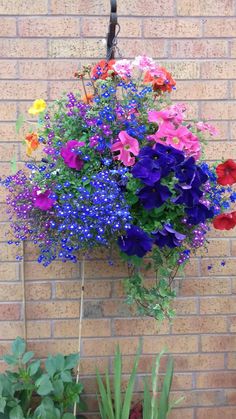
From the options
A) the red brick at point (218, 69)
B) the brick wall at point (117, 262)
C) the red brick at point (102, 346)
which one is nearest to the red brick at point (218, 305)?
the brick wall at point (117, 262)

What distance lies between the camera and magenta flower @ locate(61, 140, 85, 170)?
1793mm

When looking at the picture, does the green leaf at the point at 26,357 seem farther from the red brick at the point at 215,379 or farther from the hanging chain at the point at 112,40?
the hanging chain at the point at 112,40

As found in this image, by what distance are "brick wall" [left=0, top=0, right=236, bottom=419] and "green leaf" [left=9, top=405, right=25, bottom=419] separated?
35 centimetres

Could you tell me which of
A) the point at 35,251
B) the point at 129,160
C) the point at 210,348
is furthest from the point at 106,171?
the point at 210,348

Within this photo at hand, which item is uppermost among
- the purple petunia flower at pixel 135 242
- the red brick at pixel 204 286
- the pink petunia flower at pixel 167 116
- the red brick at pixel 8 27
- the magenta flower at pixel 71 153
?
the red brick at pixel 8 27

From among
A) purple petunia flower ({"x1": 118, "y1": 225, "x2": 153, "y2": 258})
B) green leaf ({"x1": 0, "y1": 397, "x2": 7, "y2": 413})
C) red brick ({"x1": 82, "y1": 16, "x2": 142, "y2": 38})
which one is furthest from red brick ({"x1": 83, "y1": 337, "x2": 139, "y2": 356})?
red brick ({"x1": 82, "y1": 16, "x2": 142, "y2": 38})

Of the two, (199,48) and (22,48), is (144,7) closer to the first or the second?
(199,48)

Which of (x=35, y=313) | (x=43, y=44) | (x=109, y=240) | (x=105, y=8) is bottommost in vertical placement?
(x=35, y=313)

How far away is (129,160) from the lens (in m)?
1.76

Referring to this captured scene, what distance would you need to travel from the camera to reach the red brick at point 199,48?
2.33 meters

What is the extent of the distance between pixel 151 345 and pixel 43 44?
1.44 meters

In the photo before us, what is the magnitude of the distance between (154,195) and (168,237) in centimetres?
16

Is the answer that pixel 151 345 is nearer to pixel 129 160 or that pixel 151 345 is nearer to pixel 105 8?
pixel 129 160

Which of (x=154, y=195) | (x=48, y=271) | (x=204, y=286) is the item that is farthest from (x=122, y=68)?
(x=204, y=286)
